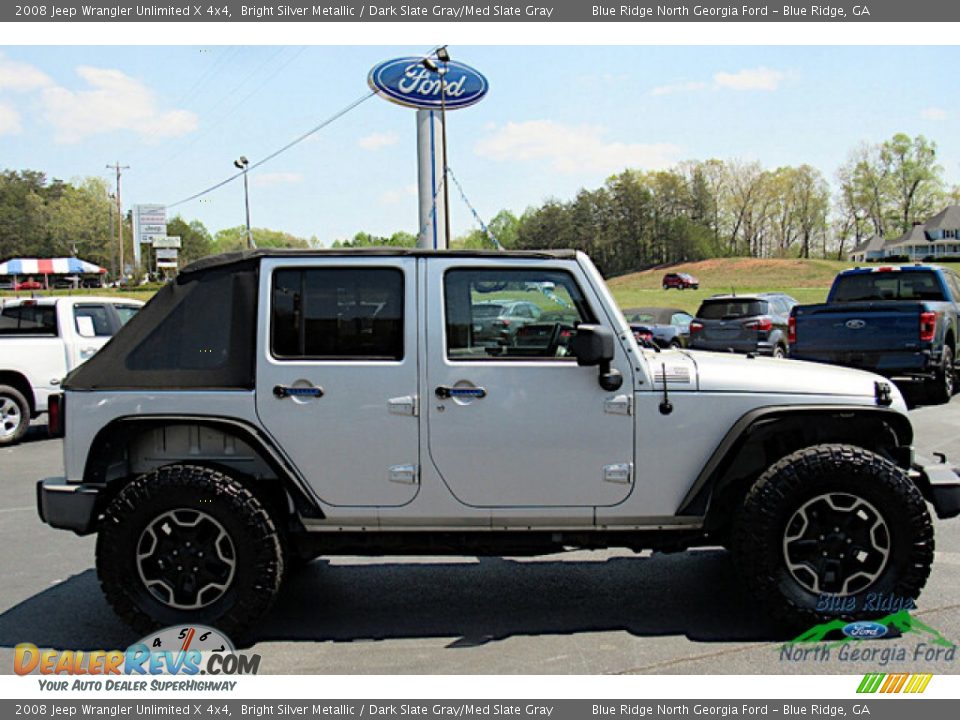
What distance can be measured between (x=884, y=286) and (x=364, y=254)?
1099 cm

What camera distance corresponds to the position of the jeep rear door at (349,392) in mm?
4156

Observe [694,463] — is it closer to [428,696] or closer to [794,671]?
[794,671]

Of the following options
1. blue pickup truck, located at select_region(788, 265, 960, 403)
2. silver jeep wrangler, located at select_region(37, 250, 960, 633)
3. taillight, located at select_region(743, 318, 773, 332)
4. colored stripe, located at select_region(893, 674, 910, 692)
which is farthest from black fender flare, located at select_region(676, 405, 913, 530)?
taillight, located at select_region(743, 318, 773, 332)

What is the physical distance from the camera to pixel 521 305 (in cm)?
447

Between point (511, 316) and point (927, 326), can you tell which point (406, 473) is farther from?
point (927, 326)

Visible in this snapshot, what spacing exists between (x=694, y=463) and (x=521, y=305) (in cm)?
121

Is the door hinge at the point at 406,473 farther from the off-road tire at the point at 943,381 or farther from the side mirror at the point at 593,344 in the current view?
the off-road tire at the point at 943,381

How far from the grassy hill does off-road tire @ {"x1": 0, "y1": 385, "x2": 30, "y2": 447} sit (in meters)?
46.8

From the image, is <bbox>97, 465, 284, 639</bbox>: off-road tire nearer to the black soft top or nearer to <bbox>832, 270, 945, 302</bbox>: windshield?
the black soft top

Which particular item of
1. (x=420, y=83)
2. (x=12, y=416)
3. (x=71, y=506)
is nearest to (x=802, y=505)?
(x=71, y=506)

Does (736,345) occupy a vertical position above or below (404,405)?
below

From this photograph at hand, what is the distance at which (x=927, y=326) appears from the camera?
34.4 feet

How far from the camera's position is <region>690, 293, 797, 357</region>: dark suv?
1852 centimetres
